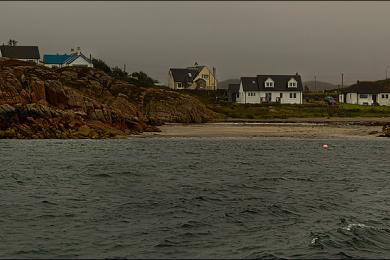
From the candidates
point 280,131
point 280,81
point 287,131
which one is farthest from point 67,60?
point 287,131

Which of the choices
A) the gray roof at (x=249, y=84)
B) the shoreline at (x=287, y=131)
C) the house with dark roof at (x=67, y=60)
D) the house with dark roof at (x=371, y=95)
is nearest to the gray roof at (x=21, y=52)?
the house with dark roof at (x=67, y=60)

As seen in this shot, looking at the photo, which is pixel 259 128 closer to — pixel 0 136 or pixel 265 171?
pixel 0 136

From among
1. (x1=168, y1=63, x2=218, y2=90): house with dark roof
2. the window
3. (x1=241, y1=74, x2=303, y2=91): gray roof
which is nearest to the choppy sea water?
(x1=241, y1=74, x2=303, y2=91): gray roof

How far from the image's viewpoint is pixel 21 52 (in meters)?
129

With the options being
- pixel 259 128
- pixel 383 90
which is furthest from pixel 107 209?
pixel 383 90

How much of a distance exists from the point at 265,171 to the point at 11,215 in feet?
60.6

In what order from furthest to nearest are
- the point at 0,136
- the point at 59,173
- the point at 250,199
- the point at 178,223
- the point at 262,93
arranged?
the point at 262,93, the point at 0,136, the point at 59,173, the point at 250,199, the point at 178,223

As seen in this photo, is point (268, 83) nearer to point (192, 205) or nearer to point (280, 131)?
point (280, 131)

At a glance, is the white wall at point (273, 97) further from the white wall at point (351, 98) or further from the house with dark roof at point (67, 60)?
the house with dark roof at point (67, 60)

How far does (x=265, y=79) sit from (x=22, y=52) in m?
57.3

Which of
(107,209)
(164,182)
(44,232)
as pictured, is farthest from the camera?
(164,182)

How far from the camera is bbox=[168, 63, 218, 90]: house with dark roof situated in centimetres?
14350

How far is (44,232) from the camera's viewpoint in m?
18.5

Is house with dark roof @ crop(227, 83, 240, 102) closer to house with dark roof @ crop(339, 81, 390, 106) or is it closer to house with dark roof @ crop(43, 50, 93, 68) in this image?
house with dark roof @ crop(339, 81, 390, 106)
